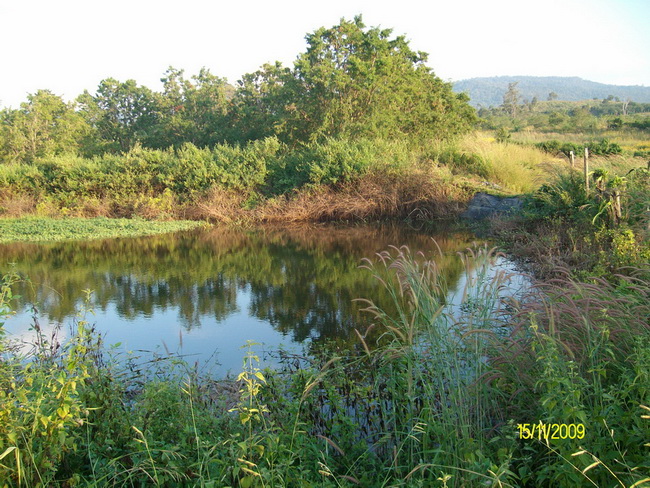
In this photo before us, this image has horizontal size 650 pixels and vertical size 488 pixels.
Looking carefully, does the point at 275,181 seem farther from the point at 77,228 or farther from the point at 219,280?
the point at 219,280

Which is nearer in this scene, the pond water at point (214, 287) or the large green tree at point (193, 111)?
the pond water at point (214, 287)

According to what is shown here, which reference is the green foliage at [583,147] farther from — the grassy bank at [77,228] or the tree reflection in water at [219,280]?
the grassy bank at [77,228]

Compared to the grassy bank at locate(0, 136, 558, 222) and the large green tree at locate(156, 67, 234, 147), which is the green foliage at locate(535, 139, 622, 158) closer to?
the grassy bank at locate(0, 136, 558, 222)

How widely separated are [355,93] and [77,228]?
469 inches

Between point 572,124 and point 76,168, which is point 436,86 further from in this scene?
point 572,124

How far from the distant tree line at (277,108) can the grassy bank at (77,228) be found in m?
5.35

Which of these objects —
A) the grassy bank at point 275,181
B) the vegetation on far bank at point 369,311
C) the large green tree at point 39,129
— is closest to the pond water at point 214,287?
the vegetation on far bank at point 369,311

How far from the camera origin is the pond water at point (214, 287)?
21.7ft

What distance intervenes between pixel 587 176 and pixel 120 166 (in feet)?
55.6

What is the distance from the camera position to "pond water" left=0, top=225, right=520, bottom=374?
662 cm

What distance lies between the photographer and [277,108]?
24469 millimetres

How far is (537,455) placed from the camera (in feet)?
10.2

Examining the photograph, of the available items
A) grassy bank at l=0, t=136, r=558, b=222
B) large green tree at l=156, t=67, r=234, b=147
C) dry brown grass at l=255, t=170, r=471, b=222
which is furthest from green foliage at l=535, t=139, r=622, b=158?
large green tree at l=156, t=67, r=234, b=147

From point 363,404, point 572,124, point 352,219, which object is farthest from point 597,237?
point 572,124
